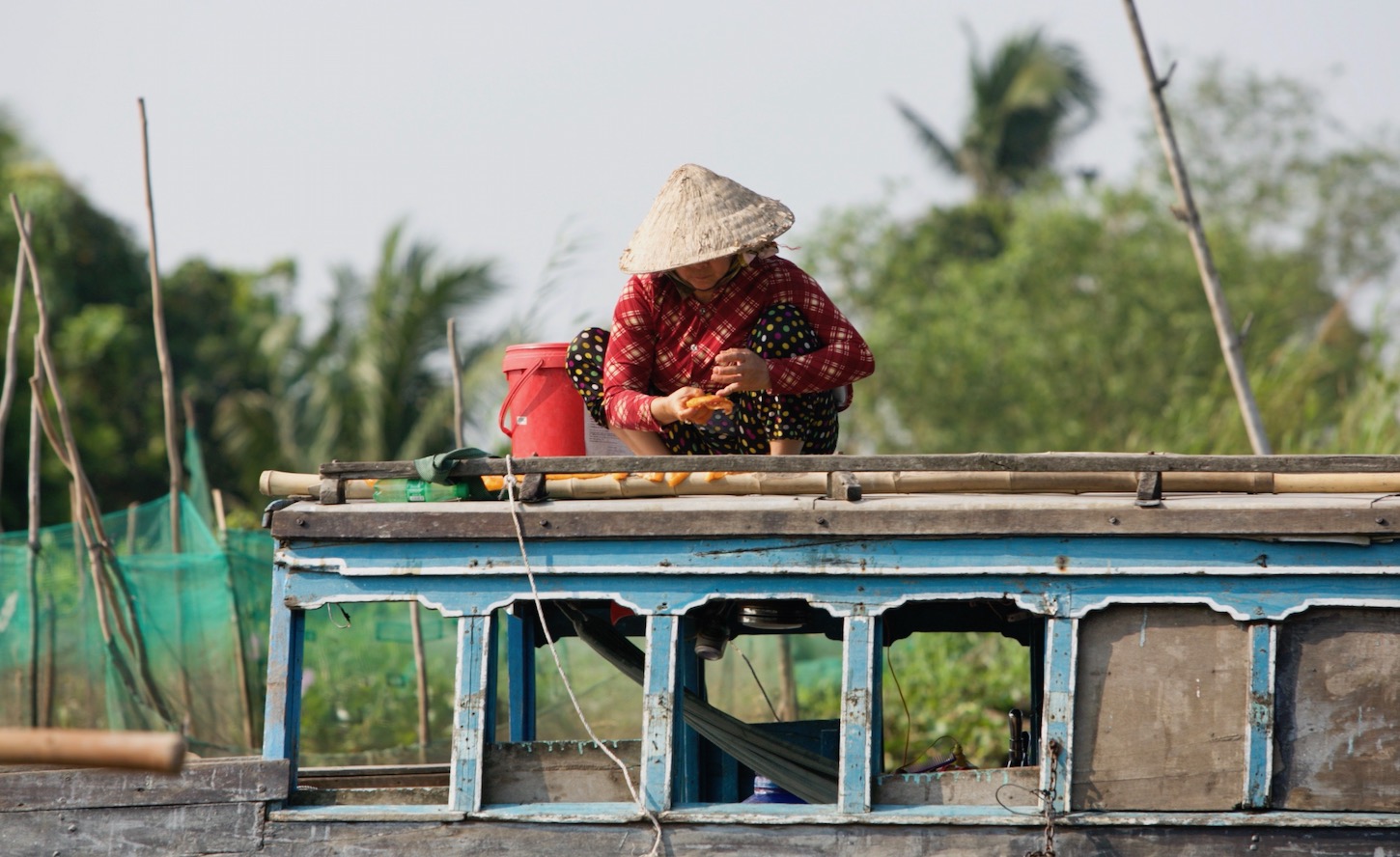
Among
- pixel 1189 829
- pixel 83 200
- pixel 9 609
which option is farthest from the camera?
pixel 83 200

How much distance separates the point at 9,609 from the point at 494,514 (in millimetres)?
4541

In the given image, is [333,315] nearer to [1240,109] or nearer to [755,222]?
[755,222]

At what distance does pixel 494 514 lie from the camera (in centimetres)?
369

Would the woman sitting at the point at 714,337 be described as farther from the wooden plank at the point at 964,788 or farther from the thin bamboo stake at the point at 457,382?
the thin bamboo stake at the point at 457,382

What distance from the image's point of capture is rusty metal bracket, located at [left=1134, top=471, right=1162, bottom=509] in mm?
3516

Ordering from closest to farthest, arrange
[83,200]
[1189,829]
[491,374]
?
[1189,829]
[491,374]
[83,200]

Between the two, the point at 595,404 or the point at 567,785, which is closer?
the point at 567,785

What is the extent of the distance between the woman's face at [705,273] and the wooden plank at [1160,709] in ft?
4.80

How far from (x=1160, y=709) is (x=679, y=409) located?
1463 mm

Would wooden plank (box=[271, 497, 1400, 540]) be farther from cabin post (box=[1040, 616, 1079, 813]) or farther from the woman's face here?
the woman's face

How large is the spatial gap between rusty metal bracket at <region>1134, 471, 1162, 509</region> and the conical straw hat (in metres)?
1.27

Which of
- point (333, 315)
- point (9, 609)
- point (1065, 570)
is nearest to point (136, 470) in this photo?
point (333, 315)

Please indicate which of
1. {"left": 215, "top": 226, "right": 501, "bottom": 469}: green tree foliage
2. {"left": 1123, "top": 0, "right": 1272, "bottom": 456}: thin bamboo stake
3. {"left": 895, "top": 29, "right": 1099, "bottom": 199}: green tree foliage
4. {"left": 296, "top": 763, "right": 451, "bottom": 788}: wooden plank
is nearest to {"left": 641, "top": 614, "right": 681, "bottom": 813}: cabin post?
{"left": 296, "top": 763, "right": 451, "bottom": 788}: wooden plank

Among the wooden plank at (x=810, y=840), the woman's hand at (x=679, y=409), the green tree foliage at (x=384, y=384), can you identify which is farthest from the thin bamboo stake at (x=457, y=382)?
the green tree foliage at (x=384, y=384)
